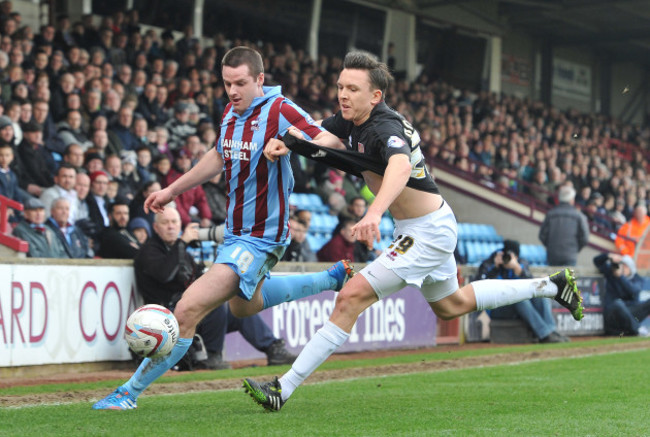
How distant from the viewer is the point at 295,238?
1320 cm

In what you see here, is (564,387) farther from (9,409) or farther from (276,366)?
(9,409)

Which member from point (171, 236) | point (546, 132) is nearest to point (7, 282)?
point (171, 236)

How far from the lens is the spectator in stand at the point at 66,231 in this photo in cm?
1101

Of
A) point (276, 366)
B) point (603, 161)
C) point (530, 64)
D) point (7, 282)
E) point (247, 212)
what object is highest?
point (530, 64)

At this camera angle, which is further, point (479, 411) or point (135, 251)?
point (135, 251)

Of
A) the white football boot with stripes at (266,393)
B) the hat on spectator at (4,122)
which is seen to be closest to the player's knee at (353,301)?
the white football boot with stripes at (266,393)

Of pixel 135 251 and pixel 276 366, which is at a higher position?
pixel 135 251

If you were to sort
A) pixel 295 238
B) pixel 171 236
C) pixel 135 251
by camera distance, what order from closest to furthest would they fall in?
1. pixel 171 236
2. pixel 135 251
3. pixel 295 238

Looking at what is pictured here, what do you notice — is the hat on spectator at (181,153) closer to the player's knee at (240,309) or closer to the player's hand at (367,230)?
the player's knee at (240,309)

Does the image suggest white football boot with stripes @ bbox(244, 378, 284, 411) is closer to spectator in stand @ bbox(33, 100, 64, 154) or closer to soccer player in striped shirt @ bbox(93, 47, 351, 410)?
soccer player in striped shirt @ bbox(93, 47, 351, 410)

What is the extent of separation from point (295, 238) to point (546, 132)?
58.1 feet

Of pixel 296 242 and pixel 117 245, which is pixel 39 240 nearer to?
pixel 117 245

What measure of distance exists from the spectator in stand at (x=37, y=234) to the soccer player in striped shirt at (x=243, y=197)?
3.92 m

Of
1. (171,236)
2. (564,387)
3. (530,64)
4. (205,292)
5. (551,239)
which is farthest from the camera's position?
(530,64)
